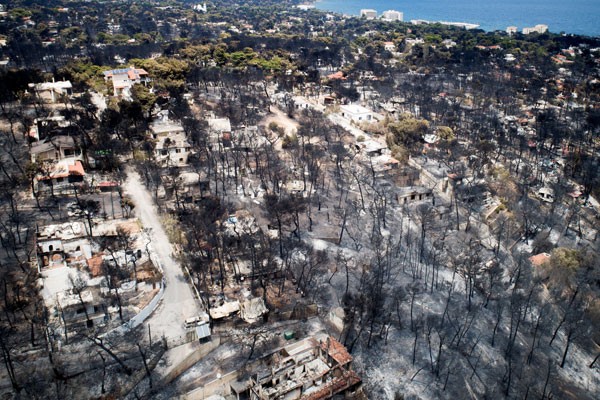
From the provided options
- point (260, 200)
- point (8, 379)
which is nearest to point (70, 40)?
point (260, 200)

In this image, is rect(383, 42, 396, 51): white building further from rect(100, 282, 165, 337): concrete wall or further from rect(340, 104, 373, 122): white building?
rect(100, 282, 165, 337): concrete wall

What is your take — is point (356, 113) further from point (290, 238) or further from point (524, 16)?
point (524, 16)

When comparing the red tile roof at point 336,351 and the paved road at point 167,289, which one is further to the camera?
the paved road at point 167,289

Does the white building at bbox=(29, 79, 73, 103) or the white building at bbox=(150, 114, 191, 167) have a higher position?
the white building at bbox=(29, 79, 73, 103)

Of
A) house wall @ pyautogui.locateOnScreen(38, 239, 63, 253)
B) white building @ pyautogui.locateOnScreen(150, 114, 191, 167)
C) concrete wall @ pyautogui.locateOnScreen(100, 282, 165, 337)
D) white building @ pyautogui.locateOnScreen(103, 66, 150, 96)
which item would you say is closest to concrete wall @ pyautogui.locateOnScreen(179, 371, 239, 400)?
concrete wall @ pyautogui.locateOnScreen(100, 282, 165, 337)

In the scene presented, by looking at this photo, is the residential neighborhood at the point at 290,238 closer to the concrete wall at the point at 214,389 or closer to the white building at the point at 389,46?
the concrete wall at the point at 214,389

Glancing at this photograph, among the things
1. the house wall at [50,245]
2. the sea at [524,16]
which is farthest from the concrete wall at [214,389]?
the sea at [524,16]
